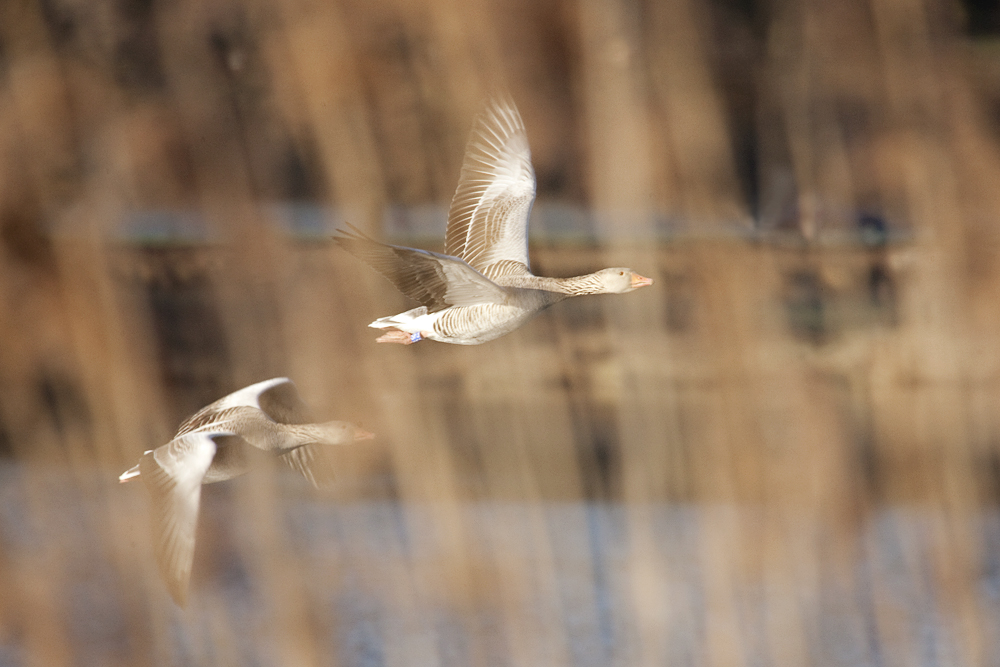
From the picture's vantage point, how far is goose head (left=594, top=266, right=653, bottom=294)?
122 centimetres

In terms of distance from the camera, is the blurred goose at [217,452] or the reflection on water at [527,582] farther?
the reflection on water at [527,582]

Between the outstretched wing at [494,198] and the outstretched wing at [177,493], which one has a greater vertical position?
the outstretched wing at [494,198]

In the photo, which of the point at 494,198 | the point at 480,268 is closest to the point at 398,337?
the point at 480,268

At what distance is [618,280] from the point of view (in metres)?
1.24

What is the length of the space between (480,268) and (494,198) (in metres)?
0.22

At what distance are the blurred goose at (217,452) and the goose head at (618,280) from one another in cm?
38

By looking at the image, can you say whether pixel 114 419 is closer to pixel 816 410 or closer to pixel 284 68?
pixel 284 68

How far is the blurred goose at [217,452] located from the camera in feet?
3.06

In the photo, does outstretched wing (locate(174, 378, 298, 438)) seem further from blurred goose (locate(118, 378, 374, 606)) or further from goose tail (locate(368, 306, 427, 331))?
goose tail (locate(368, 306, 427, 331))

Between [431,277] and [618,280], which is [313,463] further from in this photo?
[618,280]

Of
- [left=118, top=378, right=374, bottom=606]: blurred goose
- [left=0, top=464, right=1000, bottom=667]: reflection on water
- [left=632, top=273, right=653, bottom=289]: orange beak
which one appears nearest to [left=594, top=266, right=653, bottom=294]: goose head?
[left=632, top=273, right=653, bottom=289]: orange beak

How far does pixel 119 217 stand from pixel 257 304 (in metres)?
0.96

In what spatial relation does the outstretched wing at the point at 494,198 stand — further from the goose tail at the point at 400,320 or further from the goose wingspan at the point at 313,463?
the goose wingspan at the point at 313,463

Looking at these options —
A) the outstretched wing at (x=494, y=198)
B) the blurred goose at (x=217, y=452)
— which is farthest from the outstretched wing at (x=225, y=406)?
the outstretched wing at (x=494, y=198)
